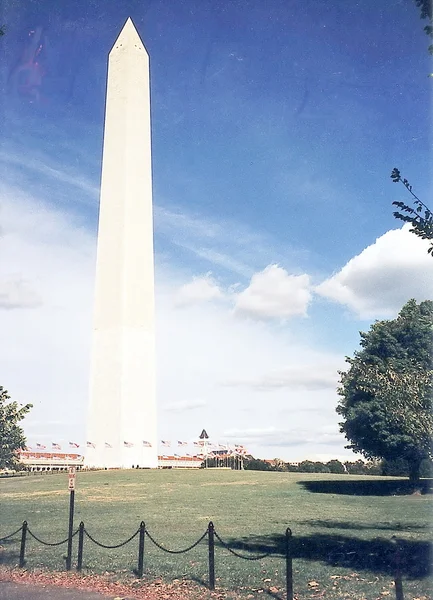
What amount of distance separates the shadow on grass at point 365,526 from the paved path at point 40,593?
394 inches

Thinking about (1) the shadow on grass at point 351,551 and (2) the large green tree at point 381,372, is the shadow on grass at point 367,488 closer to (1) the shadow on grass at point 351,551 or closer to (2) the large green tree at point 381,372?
(2) the large green tree at point 381,372

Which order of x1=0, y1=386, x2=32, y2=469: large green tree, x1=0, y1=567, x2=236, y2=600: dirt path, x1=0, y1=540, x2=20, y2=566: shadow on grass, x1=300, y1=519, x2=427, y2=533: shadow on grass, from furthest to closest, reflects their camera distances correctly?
x1=0, y1=386, x2=32, y2=469: large green tree → x1=300, y1=519, x2=427, y2=533: shadow on grass → x1=0, y1=540, x2=20, y2=566: shadow on grass → x1=0, y1=567, x2=236, y2=600: dirt path

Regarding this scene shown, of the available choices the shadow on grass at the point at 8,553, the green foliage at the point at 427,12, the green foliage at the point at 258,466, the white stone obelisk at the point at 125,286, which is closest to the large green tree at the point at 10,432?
the white stone obelisk at the point at 125,286

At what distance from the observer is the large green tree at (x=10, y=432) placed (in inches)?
1897

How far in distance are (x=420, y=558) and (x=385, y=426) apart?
2086 cm

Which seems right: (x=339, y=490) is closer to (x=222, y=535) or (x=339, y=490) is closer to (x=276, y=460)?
(x=222, y=535)

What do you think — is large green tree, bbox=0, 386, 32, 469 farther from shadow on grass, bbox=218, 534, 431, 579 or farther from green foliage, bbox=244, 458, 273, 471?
shadow on grass, bbox=218, 534, 431, 579

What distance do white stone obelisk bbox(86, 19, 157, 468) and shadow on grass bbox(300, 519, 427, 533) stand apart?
3440 centimetres

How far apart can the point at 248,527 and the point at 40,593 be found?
9.06 m

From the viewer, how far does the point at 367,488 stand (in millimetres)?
36969

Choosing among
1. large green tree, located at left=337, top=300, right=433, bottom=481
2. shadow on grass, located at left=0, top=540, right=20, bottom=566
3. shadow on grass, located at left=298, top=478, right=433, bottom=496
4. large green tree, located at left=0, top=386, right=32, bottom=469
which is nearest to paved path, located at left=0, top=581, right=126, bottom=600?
shadow on grass, located at left=0, top=540, right=20, bottom=566

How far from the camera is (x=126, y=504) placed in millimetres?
26875

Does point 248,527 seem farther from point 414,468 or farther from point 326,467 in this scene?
point 326,467

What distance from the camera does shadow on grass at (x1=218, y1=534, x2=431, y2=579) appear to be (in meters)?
12.7
